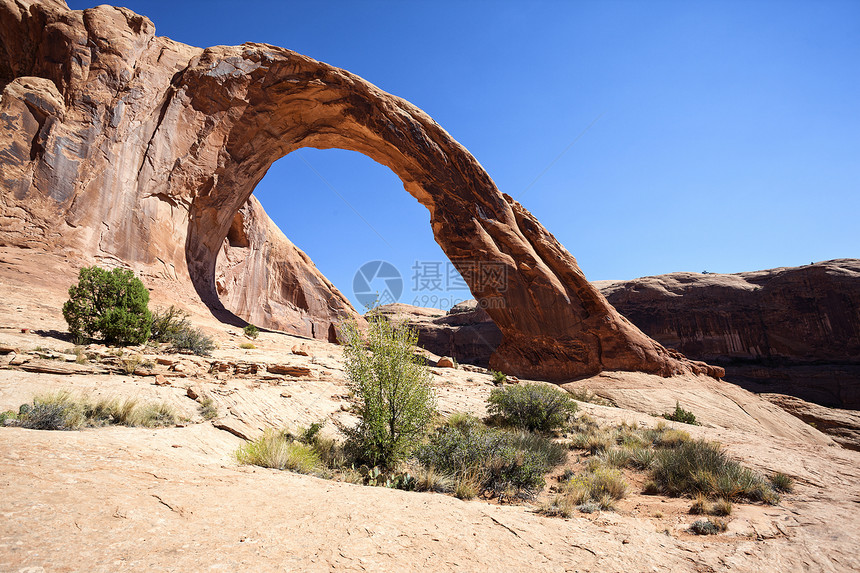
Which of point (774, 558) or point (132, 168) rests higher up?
point (132, 168)

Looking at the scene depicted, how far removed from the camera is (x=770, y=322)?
3156cm

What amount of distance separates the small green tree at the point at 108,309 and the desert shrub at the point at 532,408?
9712 mm

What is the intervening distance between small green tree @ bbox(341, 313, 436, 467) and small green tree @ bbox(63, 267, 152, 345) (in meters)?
6.86

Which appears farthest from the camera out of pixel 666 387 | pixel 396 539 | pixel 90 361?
pixel 666 387

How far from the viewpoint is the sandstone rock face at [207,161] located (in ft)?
46.4

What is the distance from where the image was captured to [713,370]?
66.6ft

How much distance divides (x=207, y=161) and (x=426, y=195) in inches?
430

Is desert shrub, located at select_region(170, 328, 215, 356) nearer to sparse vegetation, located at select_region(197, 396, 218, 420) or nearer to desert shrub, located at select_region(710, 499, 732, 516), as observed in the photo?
sparse vegetation, located at select_region(197, 396, 218, 420)

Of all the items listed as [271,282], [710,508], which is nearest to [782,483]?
[710,508]

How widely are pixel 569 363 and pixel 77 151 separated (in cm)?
2285

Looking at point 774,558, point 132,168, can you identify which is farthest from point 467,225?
point 774,558

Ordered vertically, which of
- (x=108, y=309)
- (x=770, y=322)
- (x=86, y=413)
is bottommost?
(x=86, y=413)

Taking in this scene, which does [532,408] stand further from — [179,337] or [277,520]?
[179,337]

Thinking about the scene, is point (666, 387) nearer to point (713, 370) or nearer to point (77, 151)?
point (713, 370)
